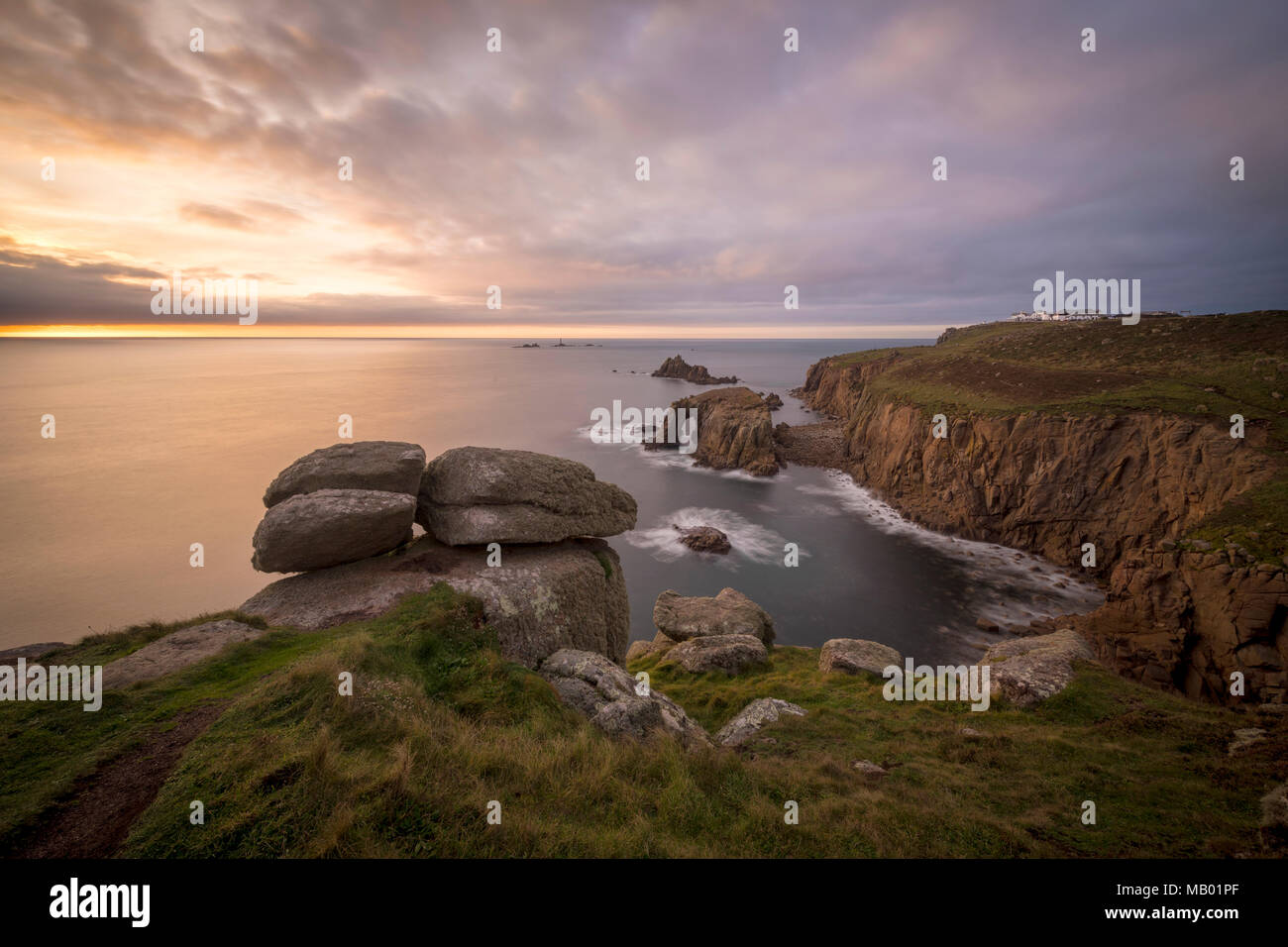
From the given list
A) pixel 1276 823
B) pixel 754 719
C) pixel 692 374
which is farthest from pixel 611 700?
pixel 692 374

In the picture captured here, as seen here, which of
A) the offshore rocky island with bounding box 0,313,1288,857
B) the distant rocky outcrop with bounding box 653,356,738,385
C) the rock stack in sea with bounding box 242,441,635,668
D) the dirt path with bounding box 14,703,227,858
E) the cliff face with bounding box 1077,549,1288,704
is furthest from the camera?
the distant rocky outcrop with bounding box 653,356,738,385

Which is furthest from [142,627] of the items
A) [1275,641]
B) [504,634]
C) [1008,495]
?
[1008,495]

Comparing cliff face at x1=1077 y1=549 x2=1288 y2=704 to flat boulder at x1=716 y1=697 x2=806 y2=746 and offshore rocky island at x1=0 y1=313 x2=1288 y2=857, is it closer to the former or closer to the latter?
offshore rocky island at x1=0 y1=313 x2=1288 y2=857

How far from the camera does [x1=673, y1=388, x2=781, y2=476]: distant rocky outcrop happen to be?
239 feet

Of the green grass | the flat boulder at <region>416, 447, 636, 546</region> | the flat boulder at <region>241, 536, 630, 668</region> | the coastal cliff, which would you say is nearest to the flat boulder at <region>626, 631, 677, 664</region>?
the flat boulder at <region>241, 536, 630, 668</region>

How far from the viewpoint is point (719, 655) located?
22.8 metres

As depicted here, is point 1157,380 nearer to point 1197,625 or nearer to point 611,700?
point 1197,625

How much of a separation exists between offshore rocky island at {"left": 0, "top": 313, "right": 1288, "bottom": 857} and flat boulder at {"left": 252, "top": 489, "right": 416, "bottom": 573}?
88 mm

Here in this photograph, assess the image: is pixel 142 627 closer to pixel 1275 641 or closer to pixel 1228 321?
pixel 1275 641

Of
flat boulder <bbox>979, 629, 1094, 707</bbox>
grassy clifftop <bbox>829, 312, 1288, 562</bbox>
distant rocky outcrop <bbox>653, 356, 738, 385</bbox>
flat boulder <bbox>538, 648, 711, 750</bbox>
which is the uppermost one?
distant rocky outcrop <bbox>653, 356, 738, 385</bbox>

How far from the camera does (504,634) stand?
13734 mm

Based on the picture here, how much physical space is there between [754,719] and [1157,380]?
54.4 meters

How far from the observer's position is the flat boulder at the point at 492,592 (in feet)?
44.5
